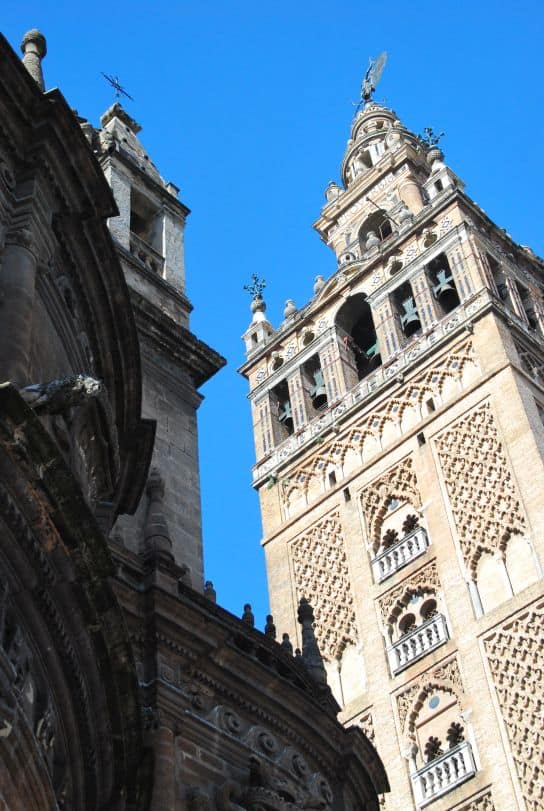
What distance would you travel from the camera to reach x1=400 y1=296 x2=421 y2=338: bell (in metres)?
35.5

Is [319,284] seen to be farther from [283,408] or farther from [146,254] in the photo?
[146,254]

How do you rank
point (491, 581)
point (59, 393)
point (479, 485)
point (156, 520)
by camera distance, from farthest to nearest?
1. point (479, 485)
2. point (491, 581)
3. point (156, 520)
4. point (59, 393)

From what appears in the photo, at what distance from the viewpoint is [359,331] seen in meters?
38.7

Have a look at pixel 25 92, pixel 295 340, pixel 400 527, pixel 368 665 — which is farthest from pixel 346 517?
pixel 25 92

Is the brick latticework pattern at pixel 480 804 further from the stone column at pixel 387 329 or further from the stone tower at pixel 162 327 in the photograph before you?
the stone column at pixel 387 329

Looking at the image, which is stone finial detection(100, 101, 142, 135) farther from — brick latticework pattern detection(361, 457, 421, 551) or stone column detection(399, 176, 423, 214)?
stone column detection(399, 176, 423, 214)

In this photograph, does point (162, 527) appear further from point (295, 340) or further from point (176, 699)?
point (295, 340)

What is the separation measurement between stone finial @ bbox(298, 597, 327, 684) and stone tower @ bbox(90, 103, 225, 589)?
1.37m

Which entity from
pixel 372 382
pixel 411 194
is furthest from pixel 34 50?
pixel 411 194

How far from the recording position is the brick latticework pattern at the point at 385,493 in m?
31.0

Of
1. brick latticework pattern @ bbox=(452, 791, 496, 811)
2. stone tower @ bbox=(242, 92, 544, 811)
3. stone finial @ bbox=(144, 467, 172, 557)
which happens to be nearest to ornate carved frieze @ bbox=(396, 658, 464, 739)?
stone tower @ bbox=(242, 92, 544, 811)

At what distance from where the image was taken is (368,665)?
94.3 feet

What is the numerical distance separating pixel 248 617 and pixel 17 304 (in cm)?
510

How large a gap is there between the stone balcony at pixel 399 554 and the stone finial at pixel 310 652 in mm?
14162
